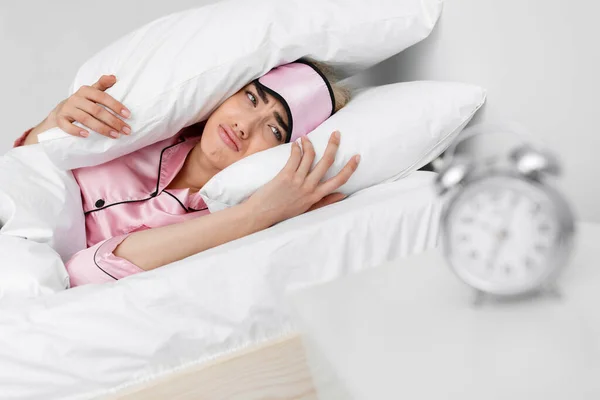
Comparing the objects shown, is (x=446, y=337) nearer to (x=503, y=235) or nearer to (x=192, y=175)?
(x=503, y=235)

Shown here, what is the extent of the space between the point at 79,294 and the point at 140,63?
46cm

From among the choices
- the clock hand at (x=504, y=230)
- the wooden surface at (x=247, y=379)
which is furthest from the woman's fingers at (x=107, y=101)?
the clock hand at (x=504, y=230)

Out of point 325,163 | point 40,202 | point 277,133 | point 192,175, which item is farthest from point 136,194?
point 325,163

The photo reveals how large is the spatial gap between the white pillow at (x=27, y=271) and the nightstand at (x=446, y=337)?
17.6 inches

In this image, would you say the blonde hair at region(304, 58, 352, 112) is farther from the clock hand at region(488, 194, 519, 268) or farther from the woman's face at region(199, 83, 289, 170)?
the clock hand at region(488, 194, 519, 268)

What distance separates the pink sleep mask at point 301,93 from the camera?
112cm

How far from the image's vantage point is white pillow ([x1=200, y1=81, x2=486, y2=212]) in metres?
1.04

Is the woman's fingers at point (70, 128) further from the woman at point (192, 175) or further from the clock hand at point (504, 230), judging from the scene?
the clock hand at point (504, 230)

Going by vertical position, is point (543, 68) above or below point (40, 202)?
above

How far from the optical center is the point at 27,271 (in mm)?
876

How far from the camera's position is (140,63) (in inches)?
43.3

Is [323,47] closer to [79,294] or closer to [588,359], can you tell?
[79,294]

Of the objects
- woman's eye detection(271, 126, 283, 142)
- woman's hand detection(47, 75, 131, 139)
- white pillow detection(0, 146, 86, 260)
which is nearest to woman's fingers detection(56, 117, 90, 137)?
woman's hand detection(47, 75, 131, 139)

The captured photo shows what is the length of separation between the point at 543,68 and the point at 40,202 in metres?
0.85
